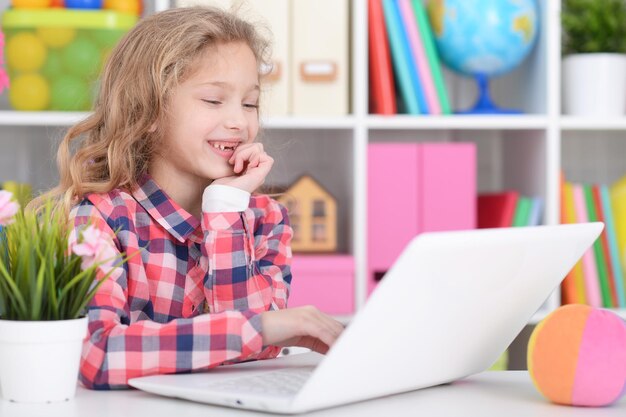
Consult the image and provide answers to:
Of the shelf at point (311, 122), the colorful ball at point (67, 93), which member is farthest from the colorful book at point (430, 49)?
the colorful ball at point (67, 93)

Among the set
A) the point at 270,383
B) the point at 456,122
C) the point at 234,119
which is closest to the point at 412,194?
the point at 456,122

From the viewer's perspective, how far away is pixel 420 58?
2408 millimetres

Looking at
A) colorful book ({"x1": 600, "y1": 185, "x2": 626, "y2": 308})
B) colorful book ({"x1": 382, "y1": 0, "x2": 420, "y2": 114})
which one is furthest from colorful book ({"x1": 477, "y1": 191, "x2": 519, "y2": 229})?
colorful book ({"x1": 382, "y1": 0, "x2": 420, "y2": 114})

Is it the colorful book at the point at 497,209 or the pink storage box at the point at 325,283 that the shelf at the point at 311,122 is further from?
the colorful book at the point at 497,209

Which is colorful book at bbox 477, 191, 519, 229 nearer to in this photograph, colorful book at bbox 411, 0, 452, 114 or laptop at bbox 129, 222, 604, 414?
colorful book at bbox 411, 0, 452, 114

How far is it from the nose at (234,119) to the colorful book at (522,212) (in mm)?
1182

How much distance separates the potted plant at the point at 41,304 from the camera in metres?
0.92

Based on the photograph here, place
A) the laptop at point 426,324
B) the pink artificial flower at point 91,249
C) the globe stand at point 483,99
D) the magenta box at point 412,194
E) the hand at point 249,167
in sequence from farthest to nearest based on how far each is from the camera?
the globe stand at point 483,99 < the magenta box at point 412,194 < the hand at point 249,167 < the pink artificial flower at point 91,249 < the laptop at point 426,324

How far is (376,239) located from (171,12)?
40.1 inches

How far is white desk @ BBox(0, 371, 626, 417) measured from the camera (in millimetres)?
889

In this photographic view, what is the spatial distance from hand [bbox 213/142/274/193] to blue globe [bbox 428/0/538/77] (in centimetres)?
111

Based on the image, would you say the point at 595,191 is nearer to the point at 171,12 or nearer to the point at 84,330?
the point at 171,12

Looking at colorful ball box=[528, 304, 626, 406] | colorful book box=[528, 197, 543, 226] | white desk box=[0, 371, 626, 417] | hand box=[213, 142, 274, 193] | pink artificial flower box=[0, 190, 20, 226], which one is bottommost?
white desk box=[0, 371, 626, 417]

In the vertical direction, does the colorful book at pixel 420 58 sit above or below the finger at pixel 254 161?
above
